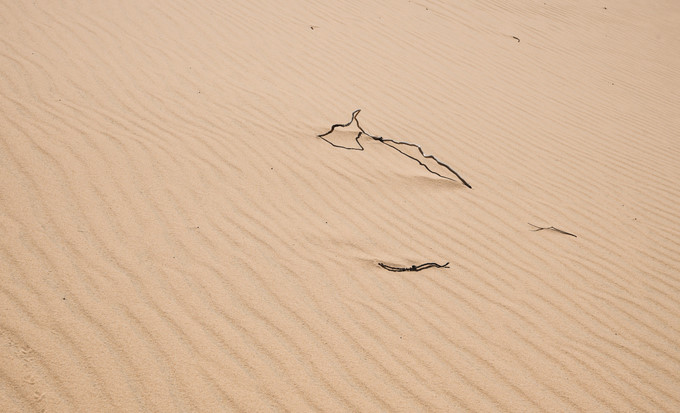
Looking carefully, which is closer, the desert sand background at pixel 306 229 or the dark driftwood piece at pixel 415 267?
the desert sand background at pixel 306 229

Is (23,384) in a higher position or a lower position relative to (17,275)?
lower


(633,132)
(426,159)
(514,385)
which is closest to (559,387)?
(514,385)

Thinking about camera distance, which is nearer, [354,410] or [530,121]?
[354,410]

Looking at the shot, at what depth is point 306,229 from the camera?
3.23m

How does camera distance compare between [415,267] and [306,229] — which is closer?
[415,267]

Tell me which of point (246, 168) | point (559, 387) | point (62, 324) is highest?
point (246, 168)

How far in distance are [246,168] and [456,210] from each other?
58.8 inches

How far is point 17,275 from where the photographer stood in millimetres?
2502

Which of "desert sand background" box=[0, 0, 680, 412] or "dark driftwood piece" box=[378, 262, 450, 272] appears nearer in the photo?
"desert sand background" box=[0, 0, 680, 412]

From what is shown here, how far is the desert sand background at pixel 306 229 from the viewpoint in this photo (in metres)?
2.32

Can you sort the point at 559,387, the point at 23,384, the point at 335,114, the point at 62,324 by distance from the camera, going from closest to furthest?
the point at 23,384
the point at 62,324
the point at 559,387
the point at 335,114

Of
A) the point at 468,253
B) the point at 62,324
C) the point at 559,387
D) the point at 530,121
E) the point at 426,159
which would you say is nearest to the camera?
the point at 62,324

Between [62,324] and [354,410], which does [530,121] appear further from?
[62,324]

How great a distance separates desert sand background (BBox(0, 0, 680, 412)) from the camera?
7.60ft
